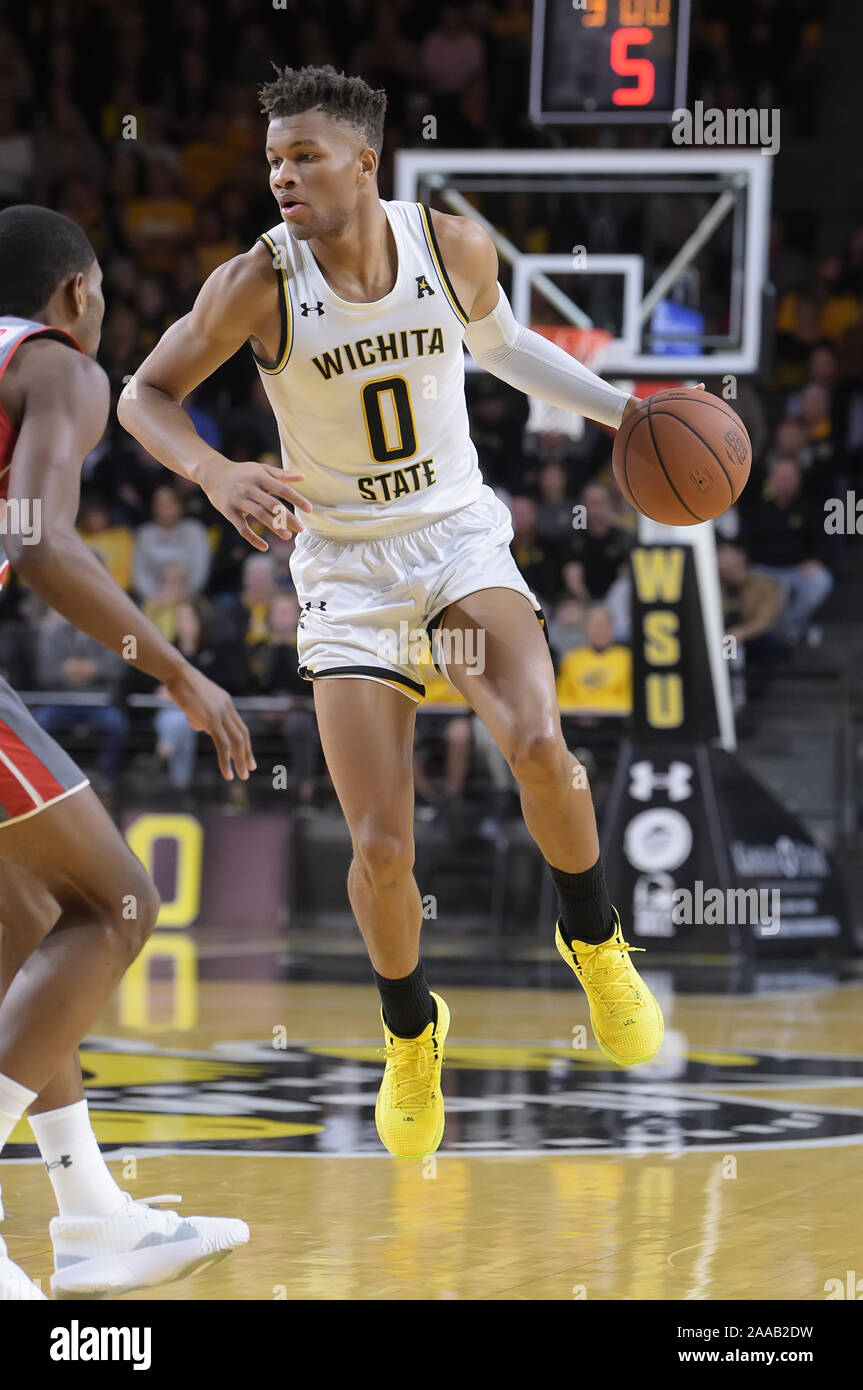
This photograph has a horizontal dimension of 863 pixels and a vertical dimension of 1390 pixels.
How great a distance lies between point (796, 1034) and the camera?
25.4ft

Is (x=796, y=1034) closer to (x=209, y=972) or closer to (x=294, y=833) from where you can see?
(x=209, y=972)

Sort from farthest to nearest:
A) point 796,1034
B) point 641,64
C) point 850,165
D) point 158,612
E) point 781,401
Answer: point 850,165 → point 781,401 → point 158,612 → point 641,64 → point 796,1034

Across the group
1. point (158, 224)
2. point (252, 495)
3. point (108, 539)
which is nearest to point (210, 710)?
point (252, 495)

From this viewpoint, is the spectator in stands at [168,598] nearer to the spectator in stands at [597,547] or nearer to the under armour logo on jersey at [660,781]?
the spectator in stands at [597,547]

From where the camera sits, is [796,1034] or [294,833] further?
[294,833]

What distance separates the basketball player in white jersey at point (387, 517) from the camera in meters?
4.41

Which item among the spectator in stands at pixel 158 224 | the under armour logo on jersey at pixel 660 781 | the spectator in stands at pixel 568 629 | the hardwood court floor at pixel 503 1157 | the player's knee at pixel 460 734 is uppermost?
the spectator in stands at pixel 158 224

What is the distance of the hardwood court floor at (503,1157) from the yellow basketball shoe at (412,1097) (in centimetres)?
17

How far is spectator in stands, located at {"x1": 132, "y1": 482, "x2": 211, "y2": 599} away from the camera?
41.9 ft

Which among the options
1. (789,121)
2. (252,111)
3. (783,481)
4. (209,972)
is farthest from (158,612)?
(789,121)

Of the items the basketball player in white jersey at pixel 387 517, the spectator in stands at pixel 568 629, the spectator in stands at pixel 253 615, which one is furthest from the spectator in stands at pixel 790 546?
the basketball player in white jersey at pixel 387 517

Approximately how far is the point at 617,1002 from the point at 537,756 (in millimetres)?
731

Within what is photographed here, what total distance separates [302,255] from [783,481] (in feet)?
28.0

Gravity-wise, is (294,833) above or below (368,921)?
above
